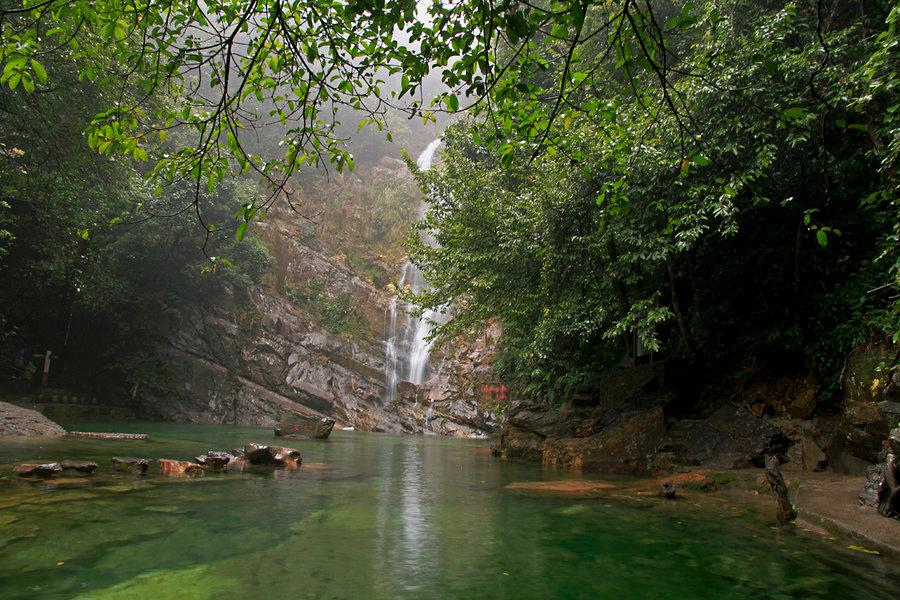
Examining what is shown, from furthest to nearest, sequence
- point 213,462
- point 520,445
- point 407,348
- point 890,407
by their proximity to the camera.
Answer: point 407,348
point 520,445
point 213,462
point 890,407

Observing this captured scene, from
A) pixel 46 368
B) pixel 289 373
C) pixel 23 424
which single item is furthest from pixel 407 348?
pixel 23 424

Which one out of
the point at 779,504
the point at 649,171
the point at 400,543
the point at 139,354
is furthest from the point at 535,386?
the point at 139,354

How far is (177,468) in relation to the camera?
8.20 m

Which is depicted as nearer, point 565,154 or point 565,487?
point 565,154

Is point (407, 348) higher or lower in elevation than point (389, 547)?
higher

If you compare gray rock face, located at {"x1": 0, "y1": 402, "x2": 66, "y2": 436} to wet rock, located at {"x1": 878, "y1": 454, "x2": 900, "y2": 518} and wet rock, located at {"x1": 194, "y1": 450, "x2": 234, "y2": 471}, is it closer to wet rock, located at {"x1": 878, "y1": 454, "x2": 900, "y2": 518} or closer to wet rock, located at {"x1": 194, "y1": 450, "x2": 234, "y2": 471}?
wet rock, located at {"x1": 194, "y1": 450, "x2": 234, "y2": 471}

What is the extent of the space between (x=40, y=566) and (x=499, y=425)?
2219 centimetres

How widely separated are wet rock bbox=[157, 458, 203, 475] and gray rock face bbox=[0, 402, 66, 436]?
5587mm

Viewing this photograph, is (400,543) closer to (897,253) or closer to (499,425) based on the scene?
(897,253)

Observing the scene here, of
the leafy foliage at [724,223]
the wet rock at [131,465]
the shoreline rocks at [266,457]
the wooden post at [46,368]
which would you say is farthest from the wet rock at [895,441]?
the wooden post at [46,368]

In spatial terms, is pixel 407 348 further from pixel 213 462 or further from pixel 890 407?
pixel 890 407

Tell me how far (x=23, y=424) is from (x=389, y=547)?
38.0 ft

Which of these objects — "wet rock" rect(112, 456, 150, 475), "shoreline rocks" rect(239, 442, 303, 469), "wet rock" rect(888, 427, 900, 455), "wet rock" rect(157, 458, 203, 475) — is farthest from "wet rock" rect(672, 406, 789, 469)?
"wet rock" rect(112, 456, 150, 475)

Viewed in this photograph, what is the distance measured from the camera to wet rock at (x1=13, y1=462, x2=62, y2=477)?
22.1 ft
